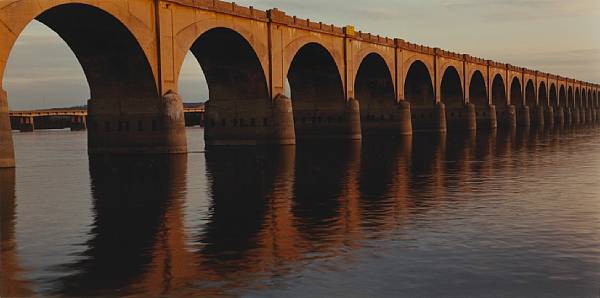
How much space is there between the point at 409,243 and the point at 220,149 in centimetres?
3752

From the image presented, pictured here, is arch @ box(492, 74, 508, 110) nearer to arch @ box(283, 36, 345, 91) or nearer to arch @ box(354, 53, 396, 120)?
arch @ box(354, 53, 396, 120)

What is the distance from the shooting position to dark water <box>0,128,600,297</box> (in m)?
11.6

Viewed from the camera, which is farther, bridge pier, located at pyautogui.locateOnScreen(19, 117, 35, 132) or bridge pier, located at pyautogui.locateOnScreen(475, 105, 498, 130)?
bridge pier, located at pyautogui.locateOnScreen(19, 117, 35, 132)

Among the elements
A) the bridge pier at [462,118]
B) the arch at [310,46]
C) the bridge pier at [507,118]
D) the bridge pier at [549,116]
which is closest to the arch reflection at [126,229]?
the arch at [310,46]

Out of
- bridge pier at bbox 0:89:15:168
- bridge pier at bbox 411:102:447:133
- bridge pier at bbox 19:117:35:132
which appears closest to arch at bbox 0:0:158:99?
bridge pier at bbox 0:89:15:168

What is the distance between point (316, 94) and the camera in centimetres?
6812

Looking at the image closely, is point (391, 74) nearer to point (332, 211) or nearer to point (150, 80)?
point (150, 80)

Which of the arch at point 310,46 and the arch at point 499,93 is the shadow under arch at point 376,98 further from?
the arch at point 499,93

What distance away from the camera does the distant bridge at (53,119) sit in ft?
492

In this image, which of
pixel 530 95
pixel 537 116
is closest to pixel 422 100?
pixel 537 116

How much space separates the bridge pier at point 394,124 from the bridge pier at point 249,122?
24.7 metres

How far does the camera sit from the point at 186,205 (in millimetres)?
21438

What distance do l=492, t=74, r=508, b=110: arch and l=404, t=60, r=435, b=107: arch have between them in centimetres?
3041

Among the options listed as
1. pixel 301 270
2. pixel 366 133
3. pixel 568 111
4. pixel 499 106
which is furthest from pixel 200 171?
pixel 568 111
